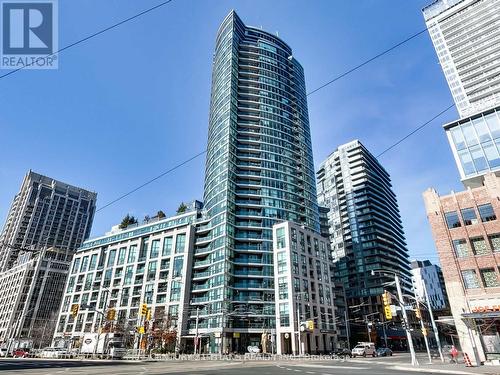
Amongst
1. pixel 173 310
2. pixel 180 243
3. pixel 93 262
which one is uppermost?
pixel 180 243

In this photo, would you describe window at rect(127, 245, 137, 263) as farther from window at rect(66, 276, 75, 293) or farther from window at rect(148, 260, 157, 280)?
window at rect(66, 276, 75, 293)

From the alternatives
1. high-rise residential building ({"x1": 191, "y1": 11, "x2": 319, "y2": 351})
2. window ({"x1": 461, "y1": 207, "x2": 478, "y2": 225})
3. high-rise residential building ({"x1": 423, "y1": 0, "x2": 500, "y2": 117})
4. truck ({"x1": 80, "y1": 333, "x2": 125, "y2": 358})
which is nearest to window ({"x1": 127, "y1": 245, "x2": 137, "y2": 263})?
high-rise residential building ({"x1": 191, "y1": 11, "x2": 319, "y2": 351})

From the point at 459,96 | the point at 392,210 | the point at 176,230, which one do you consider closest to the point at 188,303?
the point at 176,230

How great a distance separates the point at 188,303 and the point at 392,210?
104087mm

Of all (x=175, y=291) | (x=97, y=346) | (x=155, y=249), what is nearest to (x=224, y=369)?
(x=97, y=346)

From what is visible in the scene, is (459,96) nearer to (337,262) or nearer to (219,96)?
(337,262)

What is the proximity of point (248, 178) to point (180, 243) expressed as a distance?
25.6 meters

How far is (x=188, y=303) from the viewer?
7744cm

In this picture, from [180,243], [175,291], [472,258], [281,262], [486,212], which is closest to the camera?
[472,258]

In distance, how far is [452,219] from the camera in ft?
122

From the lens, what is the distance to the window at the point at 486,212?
3491cm

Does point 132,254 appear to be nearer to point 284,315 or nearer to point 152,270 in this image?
point 152,270

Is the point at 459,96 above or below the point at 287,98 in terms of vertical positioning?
above

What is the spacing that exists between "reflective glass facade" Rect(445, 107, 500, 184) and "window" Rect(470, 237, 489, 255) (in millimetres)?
12670
